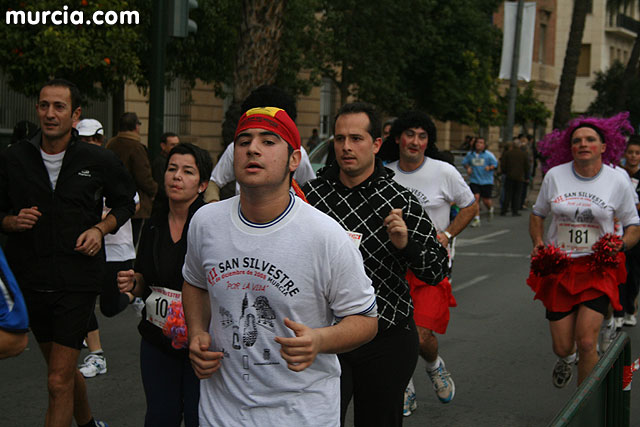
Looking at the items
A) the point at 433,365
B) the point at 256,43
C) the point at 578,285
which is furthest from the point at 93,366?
the point at 256,43

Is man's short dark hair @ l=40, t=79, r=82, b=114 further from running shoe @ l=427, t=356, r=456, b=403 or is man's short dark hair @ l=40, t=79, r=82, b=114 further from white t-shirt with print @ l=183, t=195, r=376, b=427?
running shoe @ l=427, t=356, r=456, b=403

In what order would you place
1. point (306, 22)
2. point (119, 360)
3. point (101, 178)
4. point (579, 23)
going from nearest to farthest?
point (101, 178) → point (119, 360) → point (306, 22) → point (579, 23)

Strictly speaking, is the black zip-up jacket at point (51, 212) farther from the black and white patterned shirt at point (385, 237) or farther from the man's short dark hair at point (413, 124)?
the man's short dark hair at point (413, 124)

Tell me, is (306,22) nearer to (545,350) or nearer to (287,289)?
(545,350)

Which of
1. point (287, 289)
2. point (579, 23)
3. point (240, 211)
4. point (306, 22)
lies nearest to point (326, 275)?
point (287, 289)

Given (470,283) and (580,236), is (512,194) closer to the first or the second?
(470,283)

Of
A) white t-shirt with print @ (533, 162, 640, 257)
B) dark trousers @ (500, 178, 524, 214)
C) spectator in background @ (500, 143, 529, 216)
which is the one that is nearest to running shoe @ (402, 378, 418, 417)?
white t-shirt with print @ (533, 162, 640, 257)

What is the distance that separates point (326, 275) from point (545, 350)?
5541mm

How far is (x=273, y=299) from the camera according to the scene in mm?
2721

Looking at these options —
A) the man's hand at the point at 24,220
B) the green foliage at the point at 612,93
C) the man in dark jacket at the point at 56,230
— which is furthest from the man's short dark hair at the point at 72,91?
the green foliage at the point at 612,93

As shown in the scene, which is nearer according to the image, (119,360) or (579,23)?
(119,360)

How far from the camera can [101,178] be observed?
4766mm

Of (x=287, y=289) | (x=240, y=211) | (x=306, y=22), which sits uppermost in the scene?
(x=306, y=22)

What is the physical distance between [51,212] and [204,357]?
6.98ft
